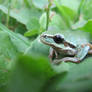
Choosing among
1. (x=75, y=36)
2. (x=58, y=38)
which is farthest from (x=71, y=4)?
(x=58, y=38)

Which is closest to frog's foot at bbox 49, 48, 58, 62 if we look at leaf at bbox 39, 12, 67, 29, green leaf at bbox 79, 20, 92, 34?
green leaf at bbox 79, 20, 92, 34

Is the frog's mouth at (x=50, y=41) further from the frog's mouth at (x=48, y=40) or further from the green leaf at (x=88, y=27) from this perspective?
the green leaf at (x=88, y=27)

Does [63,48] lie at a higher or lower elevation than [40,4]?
higher

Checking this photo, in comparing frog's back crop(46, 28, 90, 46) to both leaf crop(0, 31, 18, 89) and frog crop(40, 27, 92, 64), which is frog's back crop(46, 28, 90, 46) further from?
leaf crop(0, 31, 18, 89)

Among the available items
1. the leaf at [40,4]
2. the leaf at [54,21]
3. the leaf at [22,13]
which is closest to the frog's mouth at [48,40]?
the leaf at [54,21]

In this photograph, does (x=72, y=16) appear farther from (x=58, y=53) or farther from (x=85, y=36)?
(x=58, y=53)

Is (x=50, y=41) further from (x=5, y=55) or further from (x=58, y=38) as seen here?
(x=5, y=55)
